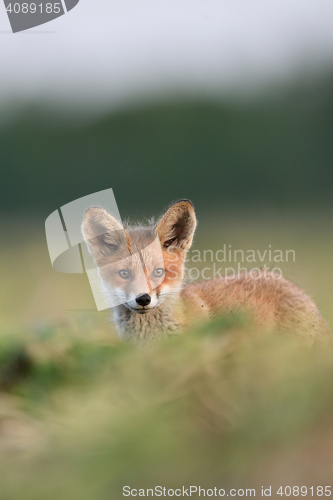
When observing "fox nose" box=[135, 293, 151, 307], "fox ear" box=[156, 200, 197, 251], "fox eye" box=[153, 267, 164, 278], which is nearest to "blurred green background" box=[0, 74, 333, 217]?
"fox ear" box=[156, 200, 197, 251]

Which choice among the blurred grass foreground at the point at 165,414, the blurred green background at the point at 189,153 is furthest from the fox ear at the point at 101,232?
the blurred green background at the point at 189,153

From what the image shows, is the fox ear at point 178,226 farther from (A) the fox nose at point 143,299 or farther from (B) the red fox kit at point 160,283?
(A) the fox nose at point 143,299

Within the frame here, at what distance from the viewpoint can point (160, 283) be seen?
2912 millimetres

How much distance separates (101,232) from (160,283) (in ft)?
1.63

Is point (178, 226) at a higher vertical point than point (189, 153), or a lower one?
lower

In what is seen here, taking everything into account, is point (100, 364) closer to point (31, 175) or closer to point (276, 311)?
point (276, 311)

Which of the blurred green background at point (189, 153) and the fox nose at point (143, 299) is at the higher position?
the blurred green background at point (189, 153)

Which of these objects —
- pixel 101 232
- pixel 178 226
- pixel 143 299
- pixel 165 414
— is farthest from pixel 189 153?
pixel 165 414

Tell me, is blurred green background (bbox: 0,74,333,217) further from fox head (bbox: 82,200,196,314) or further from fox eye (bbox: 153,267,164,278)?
fox eye (bbox: 153,267,164,278)

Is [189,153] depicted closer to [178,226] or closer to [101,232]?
[178,226]

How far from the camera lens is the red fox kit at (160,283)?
2.81m

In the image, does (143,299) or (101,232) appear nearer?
(143,299)

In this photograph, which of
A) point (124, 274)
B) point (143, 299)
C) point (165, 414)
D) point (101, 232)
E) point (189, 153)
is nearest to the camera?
point (165, 414)

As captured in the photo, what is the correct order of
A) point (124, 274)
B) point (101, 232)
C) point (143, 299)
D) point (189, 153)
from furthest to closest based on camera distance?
point (189, 153) < point (101, 232) < point (124, 274) < point (143, 299)
